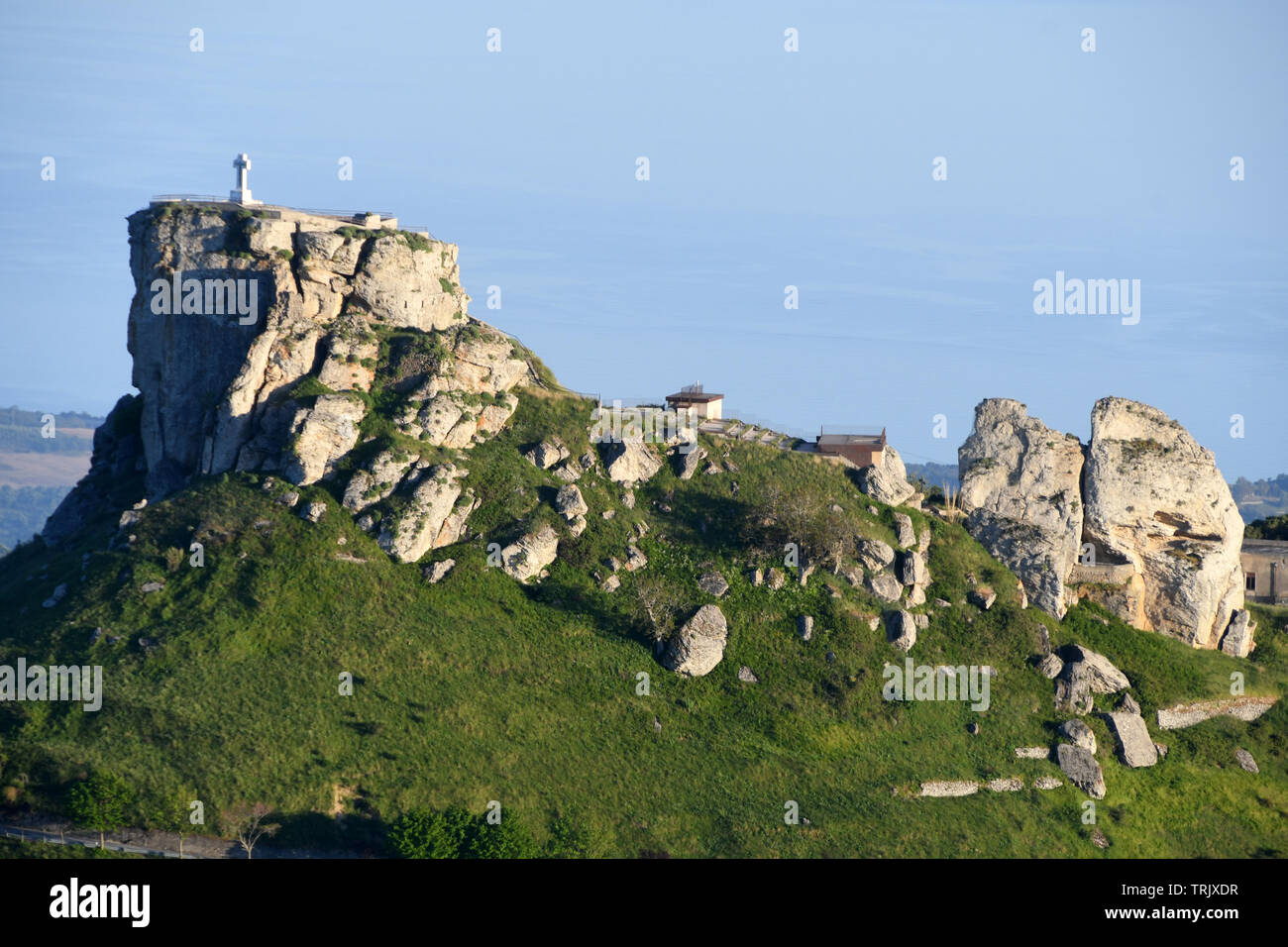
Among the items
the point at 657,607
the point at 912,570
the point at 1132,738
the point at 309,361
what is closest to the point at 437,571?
the point at 657,607

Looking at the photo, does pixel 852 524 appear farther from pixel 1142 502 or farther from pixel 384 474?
pixel 384 474

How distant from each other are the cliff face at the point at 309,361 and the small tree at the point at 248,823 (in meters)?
18.5

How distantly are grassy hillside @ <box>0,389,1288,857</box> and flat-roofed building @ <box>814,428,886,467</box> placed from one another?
4525 millimetres

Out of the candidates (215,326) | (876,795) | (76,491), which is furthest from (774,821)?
(76,491)

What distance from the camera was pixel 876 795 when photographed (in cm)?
7869

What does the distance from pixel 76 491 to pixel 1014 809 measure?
60565mm

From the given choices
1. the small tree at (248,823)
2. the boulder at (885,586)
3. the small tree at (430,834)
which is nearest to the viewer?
the small tree at (430,834)

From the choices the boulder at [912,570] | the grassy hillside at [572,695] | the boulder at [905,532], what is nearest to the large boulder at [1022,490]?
the grassy hillside at [572,695]

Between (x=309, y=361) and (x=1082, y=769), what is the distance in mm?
49535

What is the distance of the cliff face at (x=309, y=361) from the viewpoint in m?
86.2

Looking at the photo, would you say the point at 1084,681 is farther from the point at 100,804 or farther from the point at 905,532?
the point at 100,804

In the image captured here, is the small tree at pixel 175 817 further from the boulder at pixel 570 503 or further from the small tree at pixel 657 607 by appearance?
the boulder at pixel 570 503

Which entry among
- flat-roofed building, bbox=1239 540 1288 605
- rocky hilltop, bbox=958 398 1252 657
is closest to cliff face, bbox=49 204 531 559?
rocky hilltop, bbox=958 398 1252 657

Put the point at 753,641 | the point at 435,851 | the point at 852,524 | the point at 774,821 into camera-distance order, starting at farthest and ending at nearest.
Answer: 1. the point at 852,524
2. the point at 753,641
3. the point at 774,821
4. the point at 435,851
